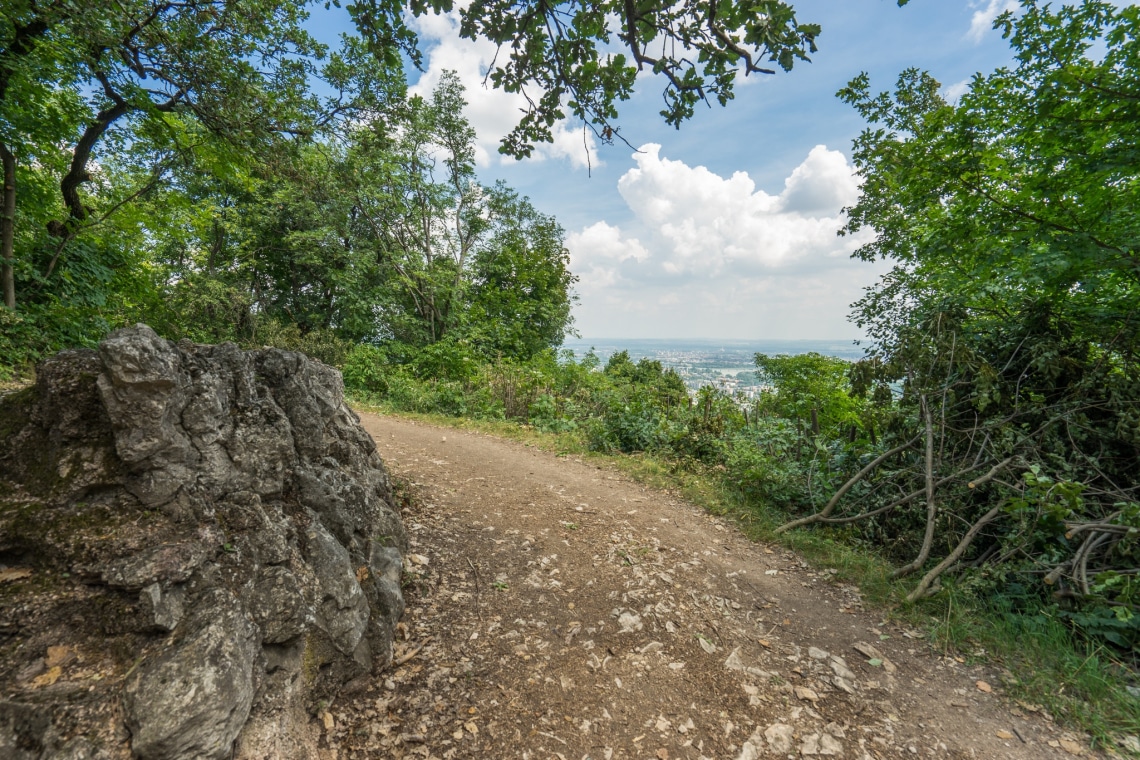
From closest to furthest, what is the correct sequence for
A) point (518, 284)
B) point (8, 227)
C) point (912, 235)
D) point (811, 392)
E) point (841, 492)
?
point (841, 492) < point (8, 227) < point (912, 235) < point (811, 392) < point (518, 284)

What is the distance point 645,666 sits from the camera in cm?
300

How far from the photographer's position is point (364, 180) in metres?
11.0

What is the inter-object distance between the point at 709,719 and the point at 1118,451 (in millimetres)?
4834

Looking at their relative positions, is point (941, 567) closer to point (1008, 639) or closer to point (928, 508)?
point (1008, 639)

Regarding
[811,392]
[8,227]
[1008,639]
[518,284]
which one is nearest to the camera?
[1008,639]

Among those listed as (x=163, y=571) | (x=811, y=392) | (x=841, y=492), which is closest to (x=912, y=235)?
(x=811, y=392)

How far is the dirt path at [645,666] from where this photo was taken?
248 centimetres

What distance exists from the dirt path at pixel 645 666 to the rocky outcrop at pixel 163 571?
496 mm

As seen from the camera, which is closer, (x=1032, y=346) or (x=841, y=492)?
(x=1032, y=346)

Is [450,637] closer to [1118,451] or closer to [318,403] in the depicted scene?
[318,403]

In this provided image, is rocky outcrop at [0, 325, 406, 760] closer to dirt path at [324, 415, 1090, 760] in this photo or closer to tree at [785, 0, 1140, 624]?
dirt path at [324, 415, 1090, 760]

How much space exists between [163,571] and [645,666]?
2814mm

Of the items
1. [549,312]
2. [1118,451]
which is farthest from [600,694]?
[549,312]

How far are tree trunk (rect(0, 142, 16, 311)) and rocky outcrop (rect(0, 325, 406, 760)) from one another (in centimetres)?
783
